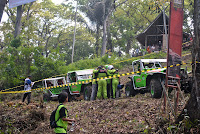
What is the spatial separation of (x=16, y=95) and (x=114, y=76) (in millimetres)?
8608

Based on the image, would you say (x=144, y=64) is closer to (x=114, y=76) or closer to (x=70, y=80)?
(x=114, y=76)

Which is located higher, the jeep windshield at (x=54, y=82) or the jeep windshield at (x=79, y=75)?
the jeep windshield at (x=79, y=75)

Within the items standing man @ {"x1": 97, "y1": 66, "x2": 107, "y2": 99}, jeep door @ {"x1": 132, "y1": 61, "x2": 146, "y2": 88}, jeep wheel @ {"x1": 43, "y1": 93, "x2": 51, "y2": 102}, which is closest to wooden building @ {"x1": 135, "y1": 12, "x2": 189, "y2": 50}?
jeep wheel @ {"x1": 43, "y1": 93, "x2": 51, "y2": 102}

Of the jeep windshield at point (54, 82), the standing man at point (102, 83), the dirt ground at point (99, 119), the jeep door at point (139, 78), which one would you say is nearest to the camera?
the dirt ground at point (99, 119)

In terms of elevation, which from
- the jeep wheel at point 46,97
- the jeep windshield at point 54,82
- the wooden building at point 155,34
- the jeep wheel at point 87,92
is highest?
the wooden building at point 155,34

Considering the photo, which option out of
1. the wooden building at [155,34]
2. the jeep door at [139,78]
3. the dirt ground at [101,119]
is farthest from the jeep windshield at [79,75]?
the wooden building at [155,34]

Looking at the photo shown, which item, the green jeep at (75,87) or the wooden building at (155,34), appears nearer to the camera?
the green jeep at (75,87)

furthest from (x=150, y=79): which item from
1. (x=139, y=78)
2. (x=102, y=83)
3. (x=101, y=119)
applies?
(x=101, y=119)

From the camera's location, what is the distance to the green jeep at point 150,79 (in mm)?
8805

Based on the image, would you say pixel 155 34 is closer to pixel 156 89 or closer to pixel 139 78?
pixel 139 78

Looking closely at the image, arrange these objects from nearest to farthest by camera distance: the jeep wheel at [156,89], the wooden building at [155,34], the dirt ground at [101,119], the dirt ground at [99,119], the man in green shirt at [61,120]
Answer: the man in green shirt at [61,120] < the dirt ground at [101,119] < the dirt ground at [99,119] < the jeep wheel at [156,89] < the wooden building at [155,34]

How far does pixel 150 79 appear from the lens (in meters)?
9.93

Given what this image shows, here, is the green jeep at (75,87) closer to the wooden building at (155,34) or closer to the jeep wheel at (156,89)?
the jeep wheel at (156,89)

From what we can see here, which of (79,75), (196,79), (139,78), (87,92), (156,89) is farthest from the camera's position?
(79,75)
